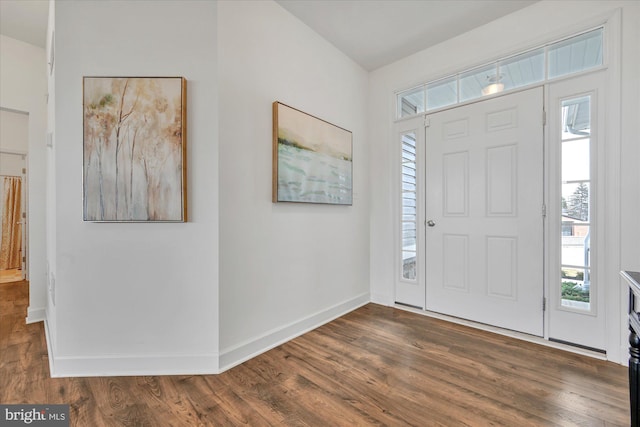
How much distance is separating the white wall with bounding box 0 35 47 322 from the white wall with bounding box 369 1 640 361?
11.4ft

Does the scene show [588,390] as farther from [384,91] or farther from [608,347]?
[384,91]

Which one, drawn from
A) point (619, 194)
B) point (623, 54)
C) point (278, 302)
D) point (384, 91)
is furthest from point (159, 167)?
point (623, 54)

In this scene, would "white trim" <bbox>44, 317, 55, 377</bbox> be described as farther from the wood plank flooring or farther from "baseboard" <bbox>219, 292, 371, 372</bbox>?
"baseboard" <bbox>219, 292, 371, 372</bbox>

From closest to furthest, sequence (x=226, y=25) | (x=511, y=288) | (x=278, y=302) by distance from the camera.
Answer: (x=226, y=25) → (x=278, y=302) → (x=511, y=288)

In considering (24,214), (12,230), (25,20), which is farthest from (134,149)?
(12,230)

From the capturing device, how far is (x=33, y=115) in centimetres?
293

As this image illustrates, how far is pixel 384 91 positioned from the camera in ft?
10.8

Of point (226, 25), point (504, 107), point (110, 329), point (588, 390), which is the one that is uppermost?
point (226, 25)

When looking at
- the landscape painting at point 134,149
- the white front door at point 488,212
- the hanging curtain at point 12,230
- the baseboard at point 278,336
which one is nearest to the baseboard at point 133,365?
the baseboard at point 278,336

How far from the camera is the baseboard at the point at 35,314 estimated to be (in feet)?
Result: 9.04

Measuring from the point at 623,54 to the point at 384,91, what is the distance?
75.0 inches

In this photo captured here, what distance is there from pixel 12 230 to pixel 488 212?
7223 millimetres

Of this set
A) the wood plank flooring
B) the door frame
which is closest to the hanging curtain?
the door frame

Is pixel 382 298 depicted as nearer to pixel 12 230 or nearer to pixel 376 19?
pixel 376 19
